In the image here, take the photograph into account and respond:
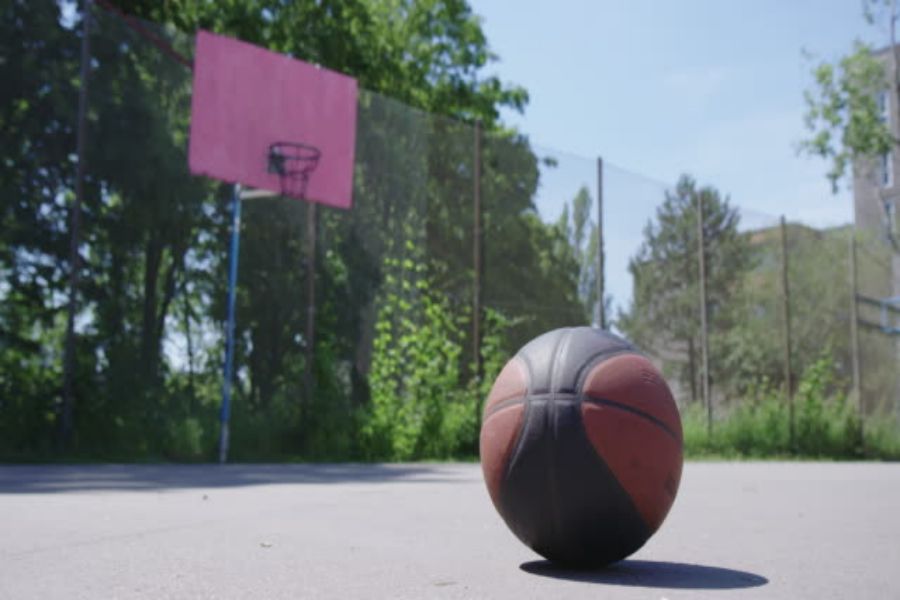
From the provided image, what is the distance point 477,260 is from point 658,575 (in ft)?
37.2

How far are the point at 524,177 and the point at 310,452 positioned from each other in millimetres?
5802

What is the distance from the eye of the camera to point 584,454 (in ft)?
12.8

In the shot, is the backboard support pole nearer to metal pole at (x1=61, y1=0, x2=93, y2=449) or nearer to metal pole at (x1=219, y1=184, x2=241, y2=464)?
metal pole at (x1=219, y1=184, x2=241, y2=464)

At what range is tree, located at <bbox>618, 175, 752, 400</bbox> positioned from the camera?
1742 cm

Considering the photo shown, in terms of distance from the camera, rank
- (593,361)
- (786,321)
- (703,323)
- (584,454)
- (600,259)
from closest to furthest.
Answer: (584,454), (593,361), (600,259), (703,323), (786,321)

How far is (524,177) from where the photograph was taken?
16.4 meters

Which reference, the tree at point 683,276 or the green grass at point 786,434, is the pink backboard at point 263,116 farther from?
the green grass at point 786,434

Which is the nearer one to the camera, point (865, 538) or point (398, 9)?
point (865, 538)

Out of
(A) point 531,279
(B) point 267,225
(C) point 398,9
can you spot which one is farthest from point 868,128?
(B) point 267,225

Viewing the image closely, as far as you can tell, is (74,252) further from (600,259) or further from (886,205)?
(886,205)

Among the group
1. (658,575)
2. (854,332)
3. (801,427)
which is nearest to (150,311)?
(658,575)

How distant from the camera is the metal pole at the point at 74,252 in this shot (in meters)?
11.9

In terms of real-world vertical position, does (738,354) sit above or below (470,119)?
below

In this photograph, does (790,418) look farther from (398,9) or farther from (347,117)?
(398,9)
